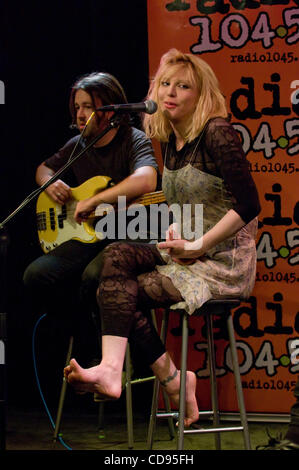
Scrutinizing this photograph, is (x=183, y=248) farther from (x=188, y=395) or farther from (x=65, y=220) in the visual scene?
(x=65, y=220)

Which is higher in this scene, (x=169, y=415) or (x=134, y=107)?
(x=134, y=107)

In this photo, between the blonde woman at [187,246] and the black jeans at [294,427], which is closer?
the black jeans at [294,427]

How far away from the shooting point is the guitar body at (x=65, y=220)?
309 centimetres

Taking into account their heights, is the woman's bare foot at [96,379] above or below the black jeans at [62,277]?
below

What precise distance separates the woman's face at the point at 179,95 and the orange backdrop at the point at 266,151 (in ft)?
2.25

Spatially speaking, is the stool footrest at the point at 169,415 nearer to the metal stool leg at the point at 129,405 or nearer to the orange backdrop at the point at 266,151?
the metal stool leg at the point at 129,405

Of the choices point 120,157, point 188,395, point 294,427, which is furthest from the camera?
point 120,157

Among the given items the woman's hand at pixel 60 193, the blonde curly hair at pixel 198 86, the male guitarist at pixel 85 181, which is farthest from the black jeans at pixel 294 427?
the woman's hand at pixel 60 193

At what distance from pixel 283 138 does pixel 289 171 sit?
0.16 metres

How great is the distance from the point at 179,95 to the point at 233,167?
379mm

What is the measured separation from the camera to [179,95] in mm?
2541

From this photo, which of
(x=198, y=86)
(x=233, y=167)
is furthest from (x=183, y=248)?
(x=198, y=86)

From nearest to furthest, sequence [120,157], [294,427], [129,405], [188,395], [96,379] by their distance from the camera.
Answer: [294,427]
[96,379]
[188,395]
[129,405]
[120,157]

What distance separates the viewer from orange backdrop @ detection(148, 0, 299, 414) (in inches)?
124
